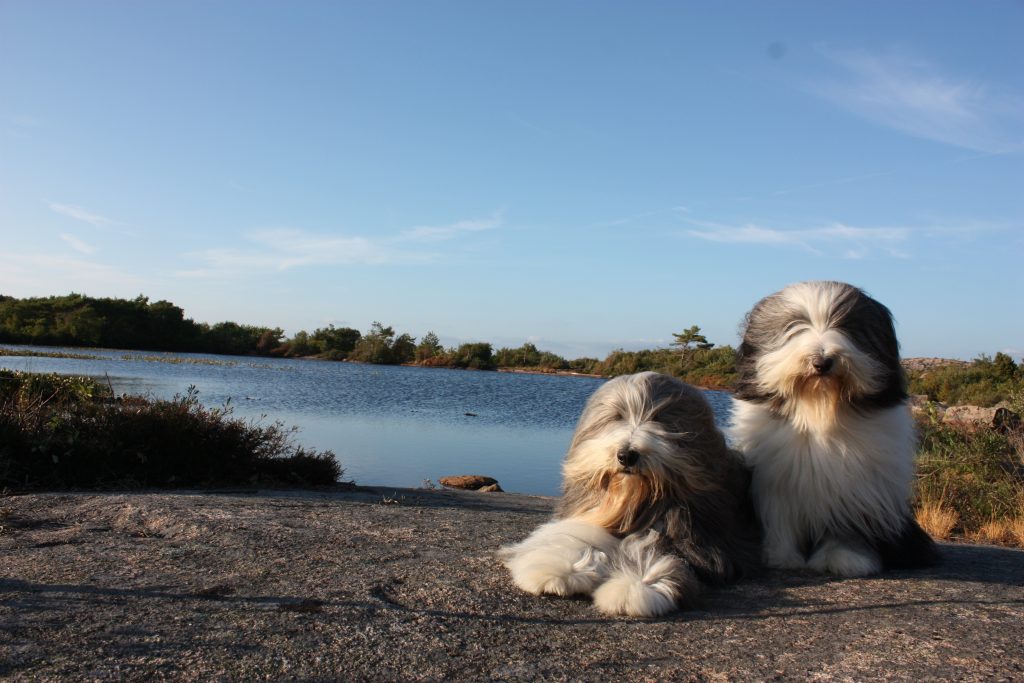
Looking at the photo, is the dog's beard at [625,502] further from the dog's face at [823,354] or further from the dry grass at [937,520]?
the dry grass at [937,520]

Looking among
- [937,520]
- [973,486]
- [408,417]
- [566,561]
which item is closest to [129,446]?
[566,561]

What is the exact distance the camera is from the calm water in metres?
13.8

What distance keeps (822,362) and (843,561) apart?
1166 millimetres

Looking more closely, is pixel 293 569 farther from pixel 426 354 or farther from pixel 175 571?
pixel 426 354

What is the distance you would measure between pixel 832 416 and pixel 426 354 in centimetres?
6065

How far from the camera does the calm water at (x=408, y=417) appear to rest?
13812mm

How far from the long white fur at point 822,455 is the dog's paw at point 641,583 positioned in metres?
0.91

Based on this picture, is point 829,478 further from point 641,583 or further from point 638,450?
point 641,583

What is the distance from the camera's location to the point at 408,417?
2231 centimetres

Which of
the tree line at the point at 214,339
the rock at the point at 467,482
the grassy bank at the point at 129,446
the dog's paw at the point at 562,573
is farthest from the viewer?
the tree line at the point at 214,339

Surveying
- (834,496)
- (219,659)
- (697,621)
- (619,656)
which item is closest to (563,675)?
(619,656)

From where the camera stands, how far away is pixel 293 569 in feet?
14.0

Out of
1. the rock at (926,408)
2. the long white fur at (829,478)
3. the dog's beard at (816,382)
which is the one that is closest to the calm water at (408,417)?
the long white fur at (829,478)

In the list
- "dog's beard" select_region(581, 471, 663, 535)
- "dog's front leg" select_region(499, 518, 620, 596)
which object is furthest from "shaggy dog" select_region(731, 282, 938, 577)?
"dog's front leg" select_region(499, 518, 620, 596)
